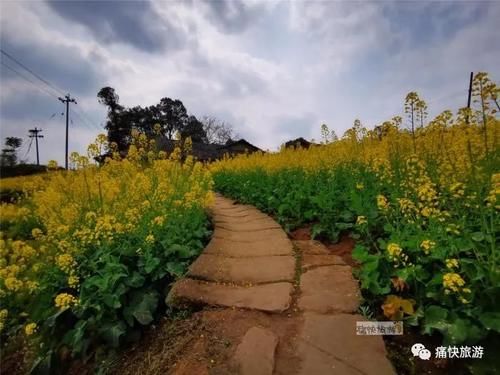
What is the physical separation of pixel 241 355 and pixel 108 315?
136 centimetres

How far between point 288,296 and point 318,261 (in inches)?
33.1

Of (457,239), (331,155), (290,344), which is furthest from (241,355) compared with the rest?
(331,155)

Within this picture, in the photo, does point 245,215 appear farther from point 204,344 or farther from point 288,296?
point 204,344

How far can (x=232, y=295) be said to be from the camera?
259cm

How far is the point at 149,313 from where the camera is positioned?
2523 millimetres

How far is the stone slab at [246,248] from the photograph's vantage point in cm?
353

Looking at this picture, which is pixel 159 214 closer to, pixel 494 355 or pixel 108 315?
pixel 108 315

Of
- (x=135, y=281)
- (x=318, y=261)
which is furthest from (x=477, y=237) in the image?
(x=135, y=281)

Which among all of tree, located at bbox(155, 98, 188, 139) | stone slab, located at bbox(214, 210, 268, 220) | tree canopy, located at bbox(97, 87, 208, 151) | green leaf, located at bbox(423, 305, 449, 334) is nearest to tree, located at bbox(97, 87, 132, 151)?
tree canopy, located at bbox(97, 87, 208, 151)

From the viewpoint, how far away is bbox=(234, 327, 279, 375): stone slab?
172 centimetres

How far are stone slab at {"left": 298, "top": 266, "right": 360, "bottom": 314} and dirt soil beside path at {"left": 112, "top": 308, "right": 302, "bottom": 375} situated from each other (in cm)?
22

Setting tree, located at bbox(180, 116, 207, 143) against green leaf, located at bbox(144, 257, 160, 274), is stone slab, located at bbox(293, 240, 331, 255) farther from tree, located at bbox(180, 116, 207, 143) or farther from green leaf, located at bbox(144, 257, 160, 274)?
tree, located at bbox(180, 116, 207, 143)

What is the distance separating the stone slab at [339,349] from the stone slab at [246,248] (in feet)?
4.67

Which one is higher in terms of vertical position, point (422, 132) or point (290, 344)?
point (422, 132)
